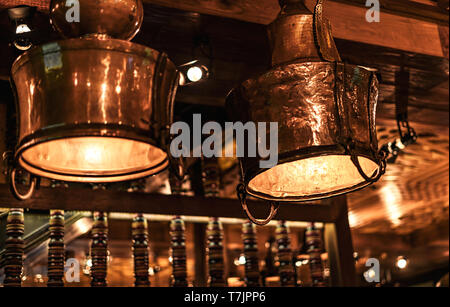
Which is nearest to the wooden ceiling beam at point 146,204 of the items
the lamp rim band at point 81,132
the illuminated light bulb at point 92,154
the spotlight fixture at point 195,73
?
the spotlight fixture at point 195,73

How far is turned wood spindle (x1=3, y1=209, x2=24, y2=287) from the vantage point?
260cm

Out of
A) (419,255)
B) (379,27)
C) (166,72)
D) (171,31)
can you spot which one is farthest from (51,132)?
(419,255)

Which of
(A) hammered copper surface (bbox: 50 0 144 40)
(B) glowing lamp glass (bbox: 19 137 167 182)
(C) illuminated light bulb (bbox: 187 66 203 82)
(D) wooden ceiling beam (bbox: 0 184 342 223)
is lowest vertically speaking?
(B) glowing lamp glass (bbox: 19 137 167 182)

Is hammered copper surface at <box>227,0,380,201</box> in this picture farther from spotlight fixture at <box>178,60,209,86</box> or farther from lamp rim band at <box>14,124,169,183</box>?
spotlight fixture at <box>178,60,209,86</box>

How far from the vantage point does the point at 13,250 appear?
2.66 m

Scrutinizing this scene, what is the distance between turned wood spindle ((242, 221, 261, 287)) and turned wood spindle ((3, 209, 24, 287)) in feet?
4.08

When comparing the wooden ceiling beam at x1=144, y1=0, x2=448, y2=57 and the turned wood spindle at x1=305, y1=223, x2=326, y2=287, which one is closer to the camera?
the wooden ceiling beam at x1=144, y1=0, x2=448, y2=57

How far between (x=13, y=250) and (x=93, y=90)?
6.30 ft

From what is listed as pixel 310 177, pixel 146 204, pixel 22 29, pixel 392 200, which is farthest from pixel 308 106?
pixel 392 200

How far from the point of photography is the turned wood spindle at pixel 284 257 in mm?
3275

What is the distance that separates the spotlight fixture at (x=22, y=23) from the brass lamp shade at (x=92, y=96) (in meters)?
1.15

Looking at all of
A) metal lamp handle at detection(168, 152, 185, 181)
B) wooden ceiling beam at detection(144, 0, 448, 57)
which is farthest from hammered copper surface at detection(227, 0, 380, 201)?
wooden ceiling beam at detection(144, 0, 448, 57)

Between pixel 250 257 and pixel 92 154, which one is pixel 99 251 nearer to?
pixel 250 257

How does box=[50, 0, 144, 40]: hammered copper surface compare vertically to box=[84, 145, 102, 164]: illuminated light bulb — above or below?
above
